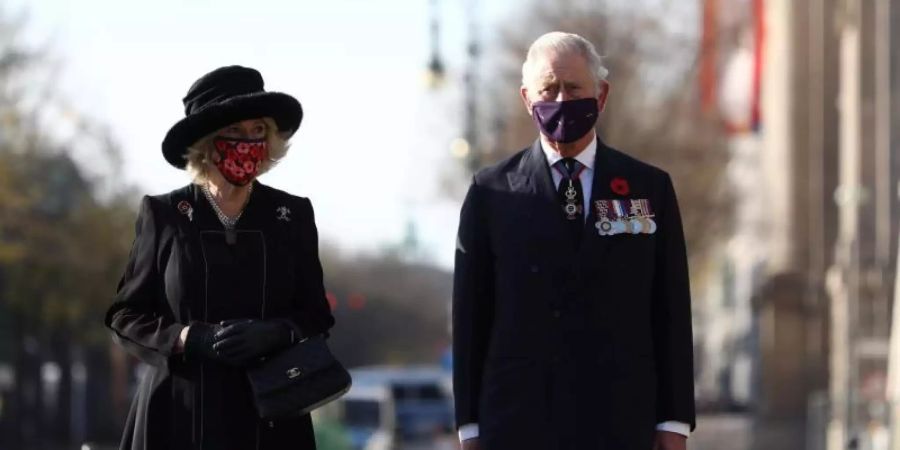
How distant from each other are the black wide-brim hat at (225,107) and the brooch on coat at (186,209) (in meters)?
0.17

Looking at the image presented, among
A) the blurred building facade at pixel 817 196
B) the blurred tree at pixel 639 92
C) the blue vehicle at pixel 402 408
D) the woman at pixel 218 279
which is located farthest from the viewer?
the blurred tree at pixel 639 92

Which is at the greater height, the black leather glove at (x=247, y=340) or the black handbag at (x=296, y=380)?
the black leather glove at (x=247, y=340)

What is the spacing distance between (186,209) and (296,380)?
715 mm

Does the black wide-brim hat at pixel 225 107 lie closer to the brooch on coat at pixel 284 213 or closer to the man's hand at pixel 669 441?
the brooch on coat at pixel 284 213

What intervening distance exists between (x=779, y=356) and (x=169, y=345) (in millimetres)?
51305

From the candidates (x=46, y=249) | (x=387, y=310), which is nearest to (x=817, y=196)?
(x=46, y=249)

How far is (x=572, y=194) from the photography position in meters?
8.05

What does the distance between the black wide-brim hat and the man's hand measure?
1.56 m

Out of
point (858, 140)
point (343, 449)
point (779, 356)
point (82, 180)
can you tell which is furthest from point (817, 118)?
point (343, 449)

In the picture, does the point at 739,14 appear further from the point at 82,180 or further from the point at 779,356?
the point at 82,180

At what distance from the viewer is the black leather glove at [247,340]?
7.66 meters

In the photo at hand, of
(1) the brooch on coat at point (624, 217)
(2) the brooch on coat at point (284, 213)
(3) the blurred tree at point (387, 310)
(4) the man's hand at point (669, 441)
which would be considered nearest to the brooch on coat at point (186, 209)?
(2) the brooch on coat at point (284, 213)

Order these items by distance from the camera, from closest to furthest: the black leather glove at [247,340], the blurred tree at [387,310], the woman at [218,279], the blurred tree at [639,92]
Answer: the black leather glove at [247,340] → the woman at [218,279] → the blurred tree at [639,92] → the blurred tree at [387,310]

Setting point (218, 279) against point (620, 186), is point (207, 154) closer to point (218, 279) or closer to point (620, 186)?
point (218, 279)
